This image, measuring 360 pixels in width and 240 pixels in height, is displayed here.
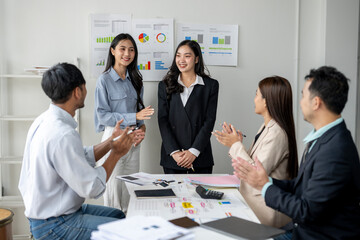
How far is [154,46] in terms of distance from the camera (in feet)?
11.9

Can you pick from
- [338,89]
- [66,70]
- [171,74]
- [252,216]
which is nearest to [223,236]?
[252,216]

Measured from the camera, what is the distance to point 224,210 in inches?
71.2

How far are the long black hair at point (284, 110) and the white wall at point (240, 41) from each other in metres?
1.52

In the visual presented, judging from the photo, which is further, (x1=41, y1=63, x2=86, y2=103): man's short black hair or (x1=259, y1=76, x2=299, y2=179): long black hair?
(x1=259, y1=76, x2=299, y2=179): long black hair

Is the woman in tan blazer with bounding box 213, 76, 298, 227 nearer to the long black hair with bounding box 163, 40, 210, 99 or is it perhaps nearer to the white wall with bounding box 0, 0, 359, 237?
the long black hair with bounding box 163, 40, 210, 99

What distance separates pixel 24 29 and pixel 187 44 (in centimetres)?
159

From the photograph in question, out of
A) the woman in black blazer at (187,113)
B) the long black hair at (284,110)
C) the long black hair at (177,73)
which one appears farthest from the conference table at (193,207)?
the long black hair at (177,73)

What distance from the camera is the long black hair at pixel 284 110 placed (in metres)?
2.22

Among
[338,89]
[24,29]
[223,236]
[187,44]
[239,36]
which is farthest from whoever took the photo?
[239,36]

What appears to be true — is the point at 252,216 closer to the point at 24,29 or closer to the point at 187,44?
the point at 187,44

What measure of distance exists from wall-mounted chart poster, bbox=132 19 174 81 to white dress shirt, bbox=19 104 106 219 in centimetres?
190

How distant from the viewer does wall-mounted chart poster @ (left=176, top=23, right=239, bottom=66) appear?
12.0ft

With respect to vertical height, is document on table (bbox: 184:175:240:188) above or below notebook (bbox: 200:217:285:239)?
below

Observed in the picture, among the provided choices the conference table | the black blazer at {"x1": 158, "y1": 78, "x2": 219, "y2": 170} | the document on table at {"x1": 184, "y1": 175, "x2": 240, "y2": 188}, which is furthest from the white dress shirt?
the black blazer at {"x1": 158, "y1": 78, "x2": 219, "y2": 170}
